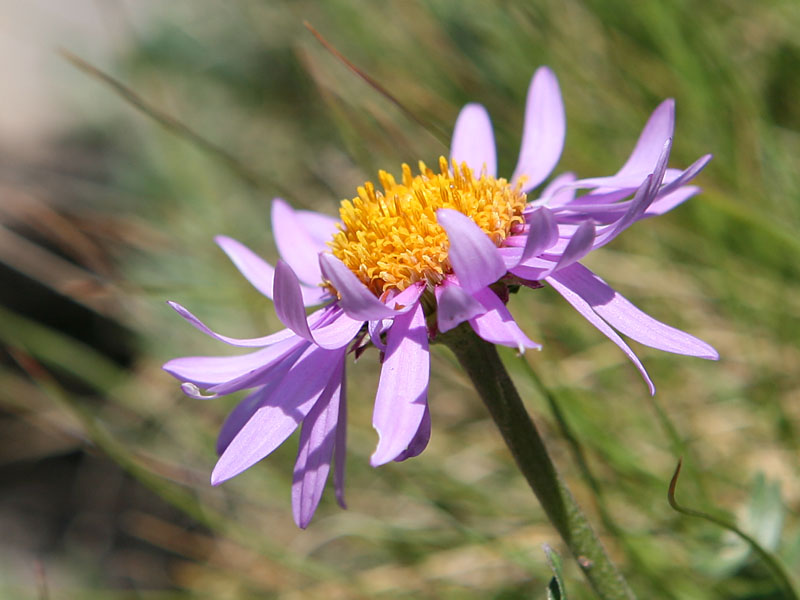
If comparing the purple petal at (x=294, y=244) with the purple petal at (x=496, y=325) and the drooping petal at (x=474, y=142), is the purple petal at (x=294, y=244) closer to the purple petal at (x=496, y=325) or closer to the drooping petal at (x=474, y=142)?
the drooping petal at (x=474, y=142)

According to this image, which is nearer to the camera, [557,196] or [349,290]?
[349,290]

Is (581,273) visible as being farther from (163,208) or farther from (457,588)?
(163,208)

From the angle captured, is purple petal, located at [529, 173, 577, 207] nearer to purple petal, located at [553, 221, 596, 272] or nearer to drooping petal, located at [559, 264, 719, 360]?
drooping petal, located at [559, 264, 719, 360]

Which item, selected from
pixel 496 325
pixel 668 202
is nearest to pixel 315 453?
pixel 496 325

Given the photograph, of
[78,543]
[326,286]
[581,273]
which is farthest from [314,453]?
[78,543]

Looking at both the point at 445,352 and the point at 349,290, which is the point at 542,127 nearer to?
the point at 445,352

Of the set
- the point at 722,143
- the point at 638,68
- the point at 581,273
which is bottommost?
the point at 581,273

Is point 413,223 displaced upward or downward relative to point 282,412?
upward

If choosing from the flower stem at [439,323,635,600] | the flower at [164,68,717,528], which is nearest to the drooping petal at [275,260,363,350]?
the flower at [164,68,717,528]
